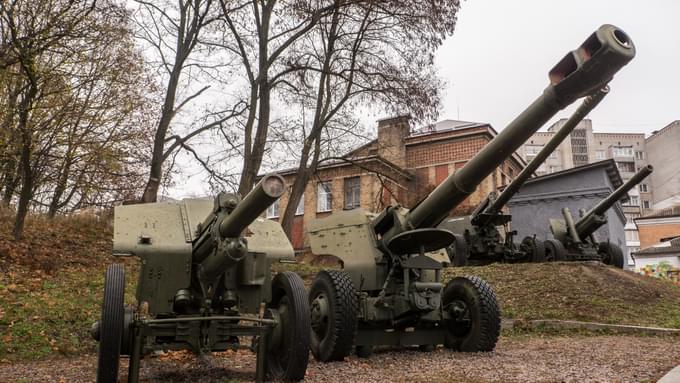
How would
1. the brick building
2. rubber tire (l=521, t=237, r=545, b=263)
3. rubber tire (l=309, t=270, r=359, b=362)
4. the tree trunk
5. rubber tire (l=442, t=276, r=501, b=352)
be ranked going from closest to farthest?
rubber tire (l=309, t=270, r=359, b=362) < rubber tire (l=442, t=276, r=501, b=352) < the tree trunk < rubber tire (l=521, t=237, r=545, b=263) < the brick building

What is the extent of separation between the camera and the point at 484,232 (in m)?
14.7

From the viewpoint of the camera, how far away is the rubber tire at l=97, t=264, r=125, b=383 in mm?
4645

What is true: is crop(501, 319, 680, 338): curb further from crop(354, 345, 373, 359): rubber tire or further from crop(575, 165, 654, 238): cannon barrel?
crop(575, 165, 654, 238): cannon barrel

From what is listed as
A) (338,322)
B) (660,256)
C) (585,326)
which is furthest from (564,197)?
(660,256)

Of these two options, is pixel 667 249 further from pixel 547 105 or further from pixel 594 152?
pixel 594 152

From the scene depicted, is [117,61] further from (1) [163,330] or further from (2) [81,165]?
(1) [163,330]

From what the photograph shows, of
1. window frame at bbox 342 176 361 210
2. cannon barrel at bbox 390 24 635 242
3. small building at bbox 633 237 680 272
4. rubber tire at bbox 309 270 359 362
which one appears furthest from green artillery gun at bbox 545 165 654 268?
small building at bbox 633 237 680 272

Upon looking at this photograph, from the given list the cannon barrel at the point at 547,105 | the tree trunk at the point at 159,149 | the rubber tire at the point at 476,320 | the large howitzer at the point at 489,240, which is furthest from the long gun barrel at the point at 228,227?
the large howitzer at the point at 489,240

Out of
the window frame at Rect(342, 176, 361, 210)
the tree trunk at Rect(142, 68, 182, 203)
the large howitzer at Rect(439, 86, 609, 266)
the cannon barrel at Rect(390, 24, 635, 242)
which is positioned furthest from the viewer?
the window frame at Rect(342, 176, 361, 210)

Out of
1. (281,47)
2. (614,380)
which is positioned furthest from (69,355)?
(281,47)

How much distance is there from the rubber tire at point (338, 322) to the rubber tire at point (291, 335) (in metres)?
1.08

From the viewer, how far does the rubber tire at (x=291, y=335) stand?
5.18 meters

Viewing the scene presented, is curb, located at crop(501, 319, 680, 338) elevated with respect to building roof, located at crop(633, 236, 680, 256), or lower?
lower

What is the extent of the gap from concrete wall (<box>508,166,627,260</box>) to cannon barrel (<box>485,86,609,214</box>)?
930 centimetres
